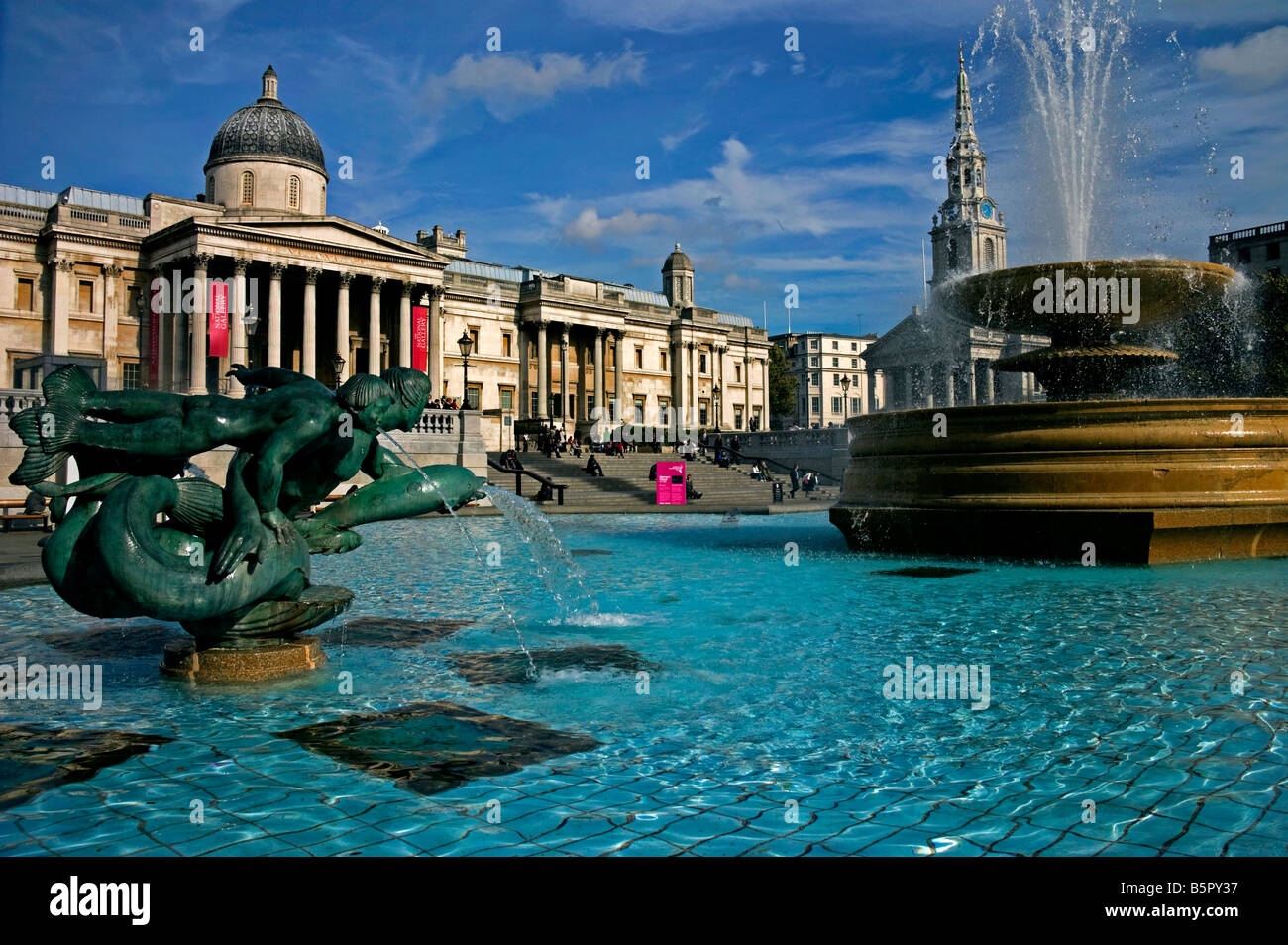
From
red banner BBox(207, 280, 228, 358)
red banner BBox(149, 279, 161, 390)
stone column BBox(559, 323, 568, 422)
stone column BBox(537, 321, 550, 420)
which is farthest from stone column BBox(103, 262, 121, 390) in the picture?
stone column BBox(559, 323, 568, 422)

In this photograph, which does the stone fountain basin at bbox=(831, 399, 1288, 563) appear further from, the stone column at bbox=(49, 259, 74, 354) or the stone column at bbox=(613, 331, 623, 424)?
the stone column at bbox=(613, 331, 623, 424)

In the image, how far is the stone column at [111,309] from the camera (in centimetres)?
4294

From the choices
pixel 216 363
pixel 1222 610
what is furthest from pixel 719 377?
pixel 1222 610

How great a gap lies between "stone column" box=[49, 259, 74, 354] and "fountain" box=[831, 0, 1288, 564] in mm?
41127

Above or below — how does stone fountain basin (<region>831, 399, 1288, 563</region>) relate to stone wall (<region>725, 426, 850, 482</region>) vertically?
below

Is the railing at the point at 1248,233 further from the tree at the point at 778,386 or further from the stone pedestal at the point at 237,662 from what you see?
the stone pedestal at the point at 237,662

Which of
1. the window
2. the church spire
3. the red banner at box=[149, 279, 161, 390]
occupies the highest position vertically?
the church spire

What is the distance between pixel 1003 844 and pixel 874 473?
9.97 metres

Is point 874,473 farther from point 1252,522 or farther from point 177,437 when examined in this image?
point 177,437

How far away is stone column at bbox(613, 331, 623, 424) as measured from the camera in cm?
6469

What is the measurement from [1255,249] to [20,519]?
2661 inches

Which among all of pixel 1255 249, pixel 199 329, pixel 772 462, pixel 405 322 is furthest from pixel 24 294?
pixel 1255 249

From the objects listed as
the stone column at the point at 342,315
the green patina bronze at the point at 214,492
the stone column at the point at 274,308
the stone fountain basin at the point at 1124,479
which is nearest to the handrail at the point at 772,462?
the stone column at the point at 342,315

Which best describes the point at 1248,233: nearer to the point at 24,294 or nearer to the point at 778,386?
the point at 778,386
